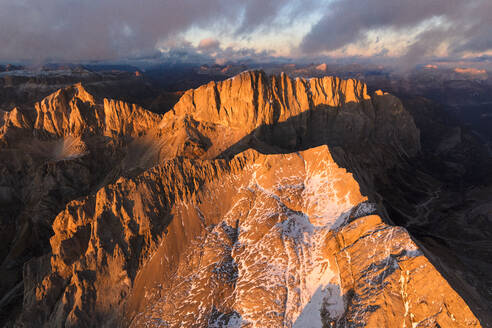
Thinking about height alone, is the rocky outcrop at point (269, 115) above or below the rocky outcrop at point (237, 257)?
above

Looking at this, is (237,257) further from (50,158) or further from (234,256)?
(50,158)

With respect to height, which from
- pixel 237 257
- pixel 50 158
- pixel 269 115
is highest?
pixel 269 115

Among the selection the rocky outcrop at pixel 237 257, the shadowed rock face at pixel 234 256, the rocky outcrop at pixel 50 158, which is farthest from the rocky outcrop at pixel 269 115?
the rocky outcrop at pixel 237 257

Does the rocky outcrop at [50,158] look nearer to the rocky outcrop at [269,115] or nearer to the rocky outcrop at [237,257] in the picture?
the rocky outcrop at [269,115]

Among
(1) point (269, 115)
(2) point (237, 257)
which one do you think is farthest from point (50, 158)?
(2) point (237, 257)

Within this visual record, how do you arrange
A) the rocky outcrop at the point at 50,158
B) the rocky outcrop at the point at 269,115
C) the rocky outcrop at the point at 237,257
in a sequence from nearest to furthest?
the rocky outcrop at the point at 237,257
the rocky outcrop at the point at 50,158
the rocky outcrop at the point at 269,115

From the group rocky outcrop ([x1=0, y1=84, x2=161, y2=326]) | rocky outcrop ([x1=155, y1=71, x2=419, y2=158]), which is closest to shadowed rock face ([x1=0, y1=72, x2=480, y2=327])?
rocky outcrop ([x1=0, y1=84, x2=161, y2=326])

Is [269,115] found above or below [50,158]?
above

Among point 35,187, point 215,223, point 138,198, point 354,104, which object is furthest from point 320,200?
point 35,187

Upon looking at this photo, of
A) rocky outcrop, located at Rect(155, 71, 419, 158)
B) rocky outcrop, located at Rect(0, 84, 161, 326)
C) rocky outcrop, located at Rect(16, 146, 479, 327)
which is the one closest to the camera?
rocky outcrop, located at Rect(16, 146, 479, 327)

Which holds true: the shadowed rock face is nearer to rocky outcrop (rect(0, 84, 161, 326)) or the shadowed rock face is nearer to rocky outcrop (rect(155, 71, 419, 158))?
rocky outcrop (rect(0, 84, 161, 326))

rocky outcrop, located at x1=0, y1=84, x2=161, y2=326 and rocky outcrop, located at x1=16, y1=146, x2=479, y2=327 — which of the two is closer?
rocky outcrop, located at x1=16, y1=146, x2=479, y2=327
